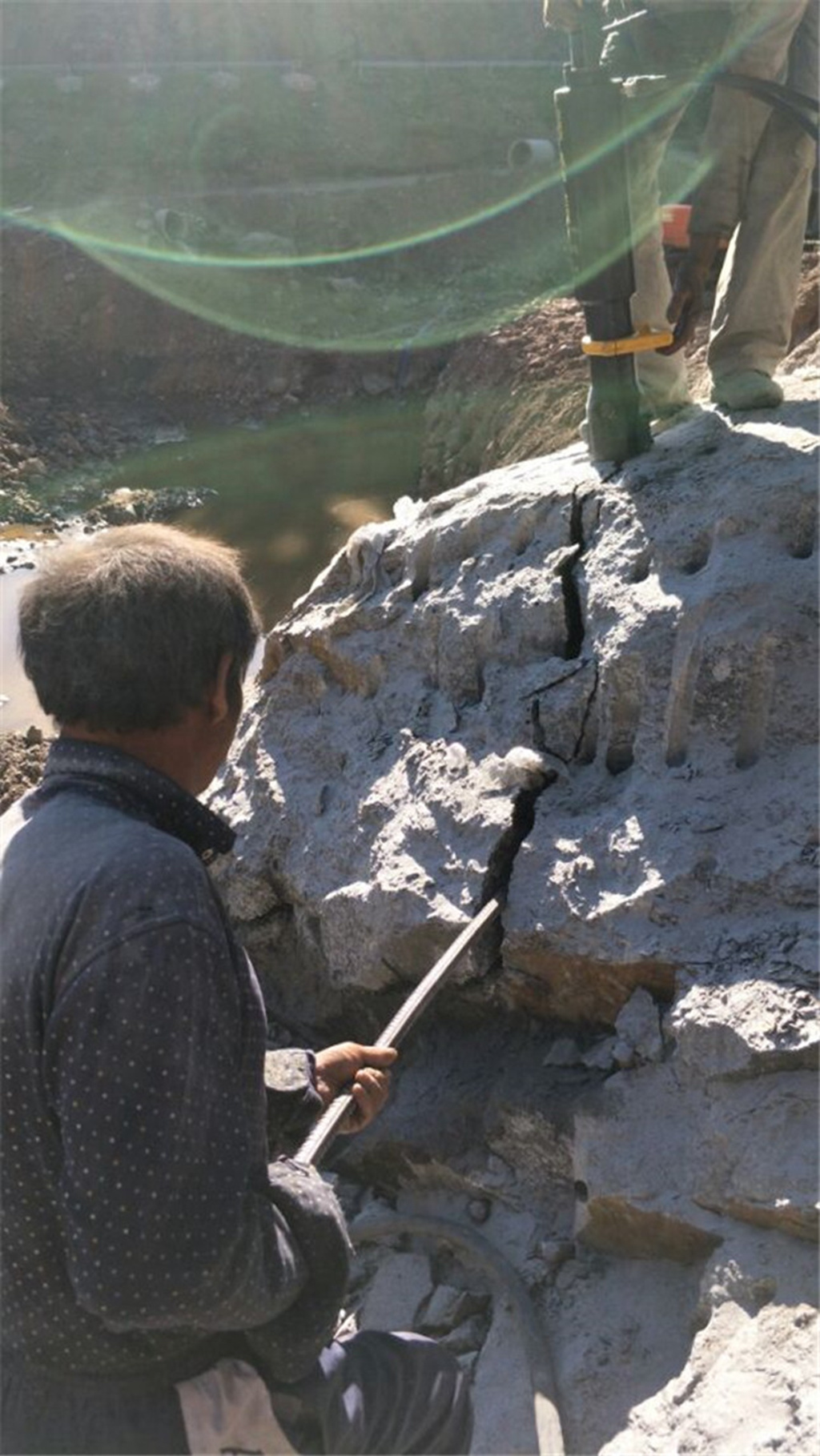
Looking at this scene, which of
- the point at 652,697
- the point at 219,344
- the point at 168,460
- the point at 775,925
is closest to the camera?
the point at 775,925

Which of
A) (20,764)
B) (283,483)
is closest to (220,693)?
(20,764)

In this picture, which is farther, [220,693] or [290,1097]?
[290,1097]

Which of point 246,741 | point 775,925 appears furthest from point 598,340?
point 775,925

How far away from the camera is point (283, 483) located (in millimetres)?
10828

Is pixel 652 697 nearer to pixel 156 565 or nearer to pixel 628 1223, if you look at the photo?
pixel 628 1223

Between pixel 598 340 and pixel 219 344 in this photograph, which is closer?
pixel 598 340

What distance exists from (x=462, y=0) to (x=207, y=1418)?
23.2 meters

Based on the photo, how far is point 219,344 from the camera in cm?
1313

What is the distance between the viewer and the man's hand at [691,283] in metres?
3.54

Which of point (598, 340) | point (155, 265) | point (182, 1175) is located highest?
point (598, 340)

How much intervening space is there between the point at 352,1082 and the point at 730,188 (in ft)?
7.94

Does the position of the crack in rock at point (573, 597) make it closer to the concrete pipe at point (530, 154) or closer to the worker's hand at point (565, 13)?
the worker's hand at point (565, 13)

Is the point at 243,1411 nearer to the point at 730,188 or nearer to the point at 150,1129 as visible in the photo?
the point at 150,1129

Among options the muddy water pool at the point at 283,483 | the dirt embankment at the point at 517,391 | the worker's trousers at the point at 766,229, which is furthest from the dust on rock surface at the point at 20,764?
the worker's trousers at the point at 766,229
